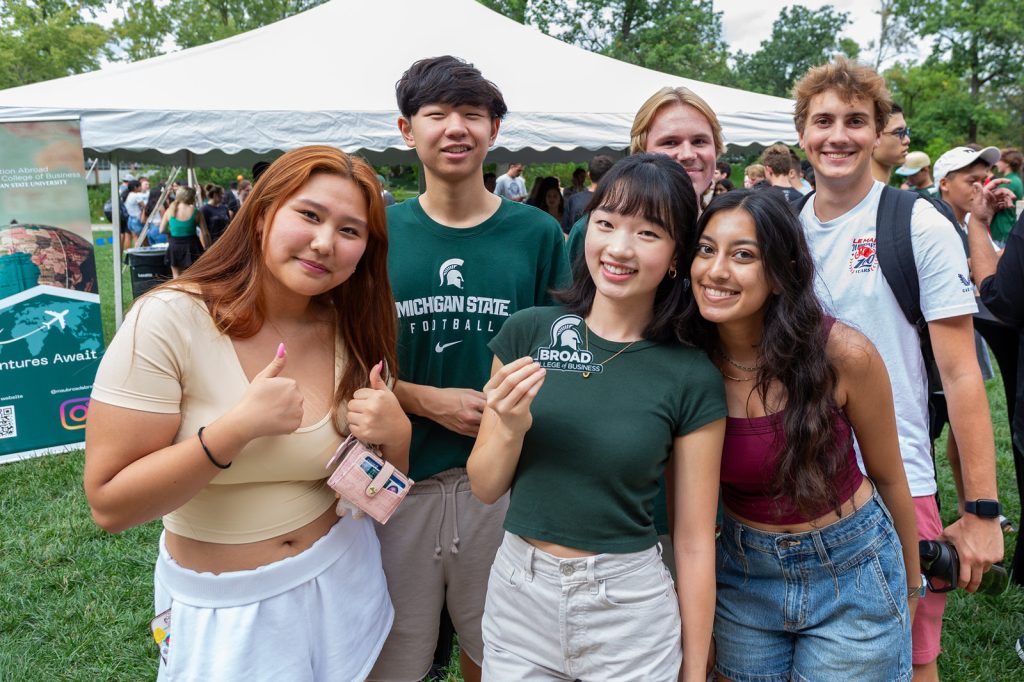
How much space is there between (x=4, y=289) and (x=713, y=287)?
6.01 metres

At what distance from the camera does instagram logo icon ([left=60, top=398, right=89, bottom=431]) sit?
5797 mm

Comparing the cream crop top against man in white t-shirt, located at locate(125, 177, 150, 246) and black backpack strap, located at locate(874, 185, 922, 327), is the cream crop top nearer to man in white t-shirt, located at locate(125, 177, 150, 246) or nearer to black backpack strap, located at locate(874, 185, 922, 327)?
black backpack strap, located at locate(874, 185, 922, 327)

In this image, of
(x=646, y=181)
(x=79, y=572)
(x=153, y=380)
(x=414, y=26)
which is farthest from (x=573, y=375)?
(x=414, y=26)

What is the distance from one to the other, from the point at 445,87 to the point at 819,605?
180 cm

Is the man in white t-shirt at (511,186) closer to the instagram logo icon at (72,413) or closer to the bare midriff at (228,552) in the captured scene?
the instagram logo icon at (72,413)

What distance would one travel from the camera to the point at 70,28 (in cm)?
3294

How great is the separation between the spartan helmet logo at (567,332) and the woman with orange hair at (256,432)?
0.46 m

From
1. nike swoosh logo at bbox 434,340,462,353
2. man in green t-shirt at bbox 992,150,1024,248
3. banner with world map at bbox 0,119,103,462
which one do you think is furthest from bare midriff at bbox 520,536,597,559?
banner with world map at bbox 0,119,103,462

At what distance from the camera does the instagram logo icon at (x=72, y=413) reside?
580cm

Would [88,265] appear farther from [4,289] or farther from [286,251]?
[286,251]

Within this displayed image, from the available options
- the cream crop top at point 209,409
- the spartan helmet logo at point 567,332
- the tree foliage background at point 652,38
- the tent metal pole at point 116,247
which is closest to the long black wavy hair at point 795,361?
the spartan helmet logo at point 567,332

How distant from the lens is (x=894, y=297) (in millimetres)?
2178

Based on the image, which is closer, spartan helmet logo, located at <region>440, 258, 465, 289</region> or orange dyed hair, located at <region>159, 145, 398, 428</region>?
orange dyed hair, located at <region>159, 145, 398, 428</region>

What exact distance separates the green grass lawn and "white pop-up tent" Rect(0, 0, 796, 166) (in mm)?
3430
